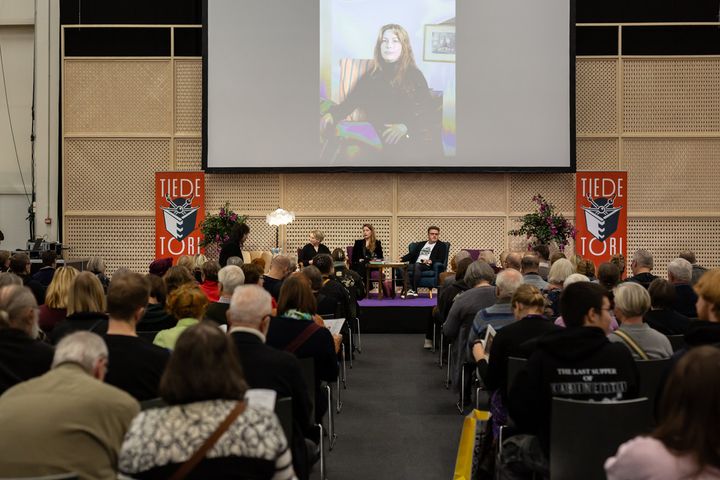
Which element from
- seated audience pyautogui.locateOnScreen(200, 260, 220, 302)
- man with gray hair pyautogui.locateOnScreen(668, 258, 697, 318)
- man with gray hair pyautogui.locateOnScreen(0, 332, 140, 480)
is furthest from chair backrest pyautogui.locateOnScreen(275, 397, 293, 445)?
man with gray hair pyautogui.locateOnScreen(668, 258, 697, 318)

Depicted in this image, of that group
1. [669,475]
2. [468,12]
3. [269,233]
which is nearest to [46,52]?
[269,233]

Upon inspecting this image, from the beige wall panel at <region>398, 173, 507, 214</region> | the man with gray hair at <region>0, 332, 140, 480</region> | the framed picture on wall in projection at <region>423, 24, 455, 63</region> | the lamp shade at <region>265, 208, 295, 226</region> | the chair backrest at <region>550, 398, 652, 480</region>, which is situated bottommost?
the chair backrest at <region>550, 398, 652, 480</region>

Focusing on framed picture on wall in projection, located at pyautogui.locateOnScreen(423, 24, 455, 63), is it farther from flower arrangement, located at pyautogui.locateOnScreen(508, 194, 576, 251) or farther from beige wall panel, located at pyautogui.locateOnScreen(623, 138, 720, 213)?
beige wall panel, located at pyautogui.locateOnScreen(623, 138, 720, 213)

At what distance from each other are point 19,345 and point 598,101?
1178 centimetres

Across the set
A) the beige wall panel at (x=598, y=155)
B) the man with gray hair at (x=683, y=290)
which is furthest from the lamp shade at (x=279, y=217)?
the man with gray hair at (x=683, y=290)

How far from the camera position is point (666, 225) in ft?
44.6

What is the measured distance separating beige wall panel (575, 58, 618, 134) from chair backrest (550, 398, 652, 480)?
1090cm

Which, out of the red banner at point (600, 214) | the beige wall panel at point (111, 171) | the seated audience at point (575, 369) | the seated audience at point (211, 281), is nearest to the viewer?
the seated audience at point (575, 369)

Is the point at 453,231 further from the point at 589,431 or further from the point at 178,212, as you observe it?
the point at 589,431

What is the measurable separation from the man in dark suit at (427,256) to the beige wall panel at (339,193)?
148 centimetres

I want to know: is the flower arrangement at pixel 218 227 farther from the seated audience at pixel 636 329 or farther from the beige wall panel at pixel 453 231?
the seated audience at pixel 636 329

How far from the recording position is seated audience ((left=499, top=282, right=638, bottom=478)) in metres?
3.40

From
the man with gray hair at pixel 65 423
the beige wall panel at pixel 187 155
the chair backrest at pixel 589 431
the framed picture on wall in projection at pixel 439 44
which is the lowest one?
the chair backrest at pixel 589 431

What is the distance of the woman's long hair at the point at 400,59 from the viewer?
520 inches
